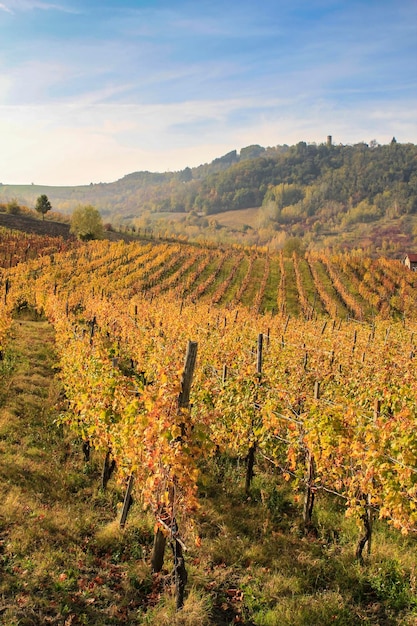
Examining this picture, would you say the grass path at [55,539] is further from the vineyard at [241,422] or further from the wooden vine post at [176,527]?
the wooden vine post at [176,527]

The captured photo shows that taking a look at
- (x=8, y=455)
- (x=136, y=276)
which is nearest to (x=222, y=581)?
(x=8, y=455)

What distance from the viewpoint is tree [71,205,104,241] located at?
65250mm

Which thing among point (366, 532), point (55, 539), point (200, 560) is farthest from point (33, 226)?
point (366, 532)

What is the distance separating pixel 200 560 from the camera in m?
6.75

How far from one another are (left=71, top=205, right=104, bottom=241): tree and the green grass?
59397 millimetres

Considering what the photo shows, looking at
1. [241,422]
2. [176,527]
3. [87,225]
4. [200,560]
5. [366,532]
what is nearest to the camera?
[176,527]

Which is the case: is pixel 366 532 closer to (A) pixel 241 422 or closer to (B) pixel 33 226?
(A) pixel 241 422

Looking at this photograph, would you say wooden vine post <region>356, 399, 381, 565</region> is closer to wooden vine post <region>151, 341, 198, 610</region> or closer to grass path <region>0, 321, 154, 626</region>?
wooden vine post <region>151, 341, 198, 610</region>

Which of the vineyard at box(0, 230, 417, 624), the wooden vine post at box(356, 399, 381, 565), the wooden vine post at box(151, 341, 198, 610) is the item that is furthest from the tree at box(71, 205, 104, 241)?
the wooden vine post at box(356, 399, 381, 565)

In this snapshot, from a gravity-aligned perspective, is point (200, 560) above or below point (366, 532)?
below

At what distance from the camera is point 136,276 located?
47.4m

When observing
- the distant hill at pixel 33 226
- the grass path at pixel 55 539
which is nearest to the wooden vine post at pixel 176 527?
the grass path at pixel 55 539

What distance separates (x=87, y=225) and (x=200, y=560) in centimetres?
6645

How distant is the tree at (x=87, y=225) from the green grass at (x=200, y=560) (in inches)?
2338
